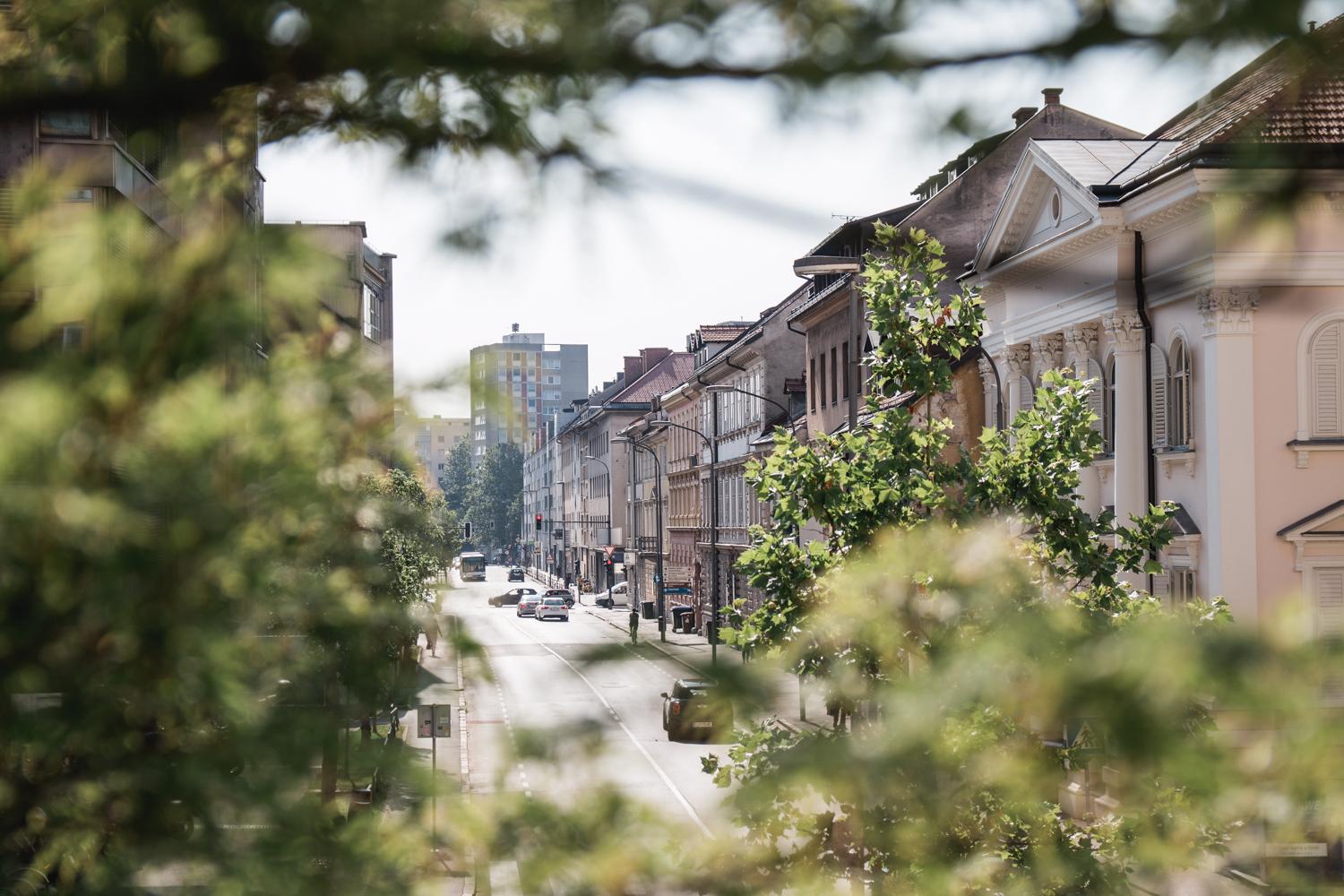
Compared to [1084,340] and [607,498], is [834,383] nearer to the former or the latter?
[1084,340]

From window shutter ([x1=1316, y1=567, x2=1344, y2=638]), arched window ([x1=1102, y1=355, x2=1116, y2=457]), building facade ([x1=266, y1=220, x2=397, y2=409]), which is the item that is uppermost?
arched window ([x1=1102, y1=355, x2=1116, y2=457])

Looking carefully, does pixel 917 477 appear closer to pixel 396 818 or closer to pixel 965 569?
pixel 965 569

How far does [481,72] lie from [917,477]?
875 cm

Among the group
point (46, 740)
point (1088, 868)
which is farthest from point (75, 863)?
Answer: point (1088, 868)

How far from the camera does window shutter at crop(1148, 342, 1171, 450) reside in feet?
75.4

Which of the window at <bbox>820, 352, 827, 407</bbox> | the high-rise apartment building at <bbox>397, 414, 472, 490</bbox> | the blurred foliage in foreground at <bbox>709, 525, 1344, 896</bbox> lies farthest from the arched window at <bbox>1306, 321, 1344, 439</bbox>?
the window at <bbox>820, 352, 827, 407</bbox>

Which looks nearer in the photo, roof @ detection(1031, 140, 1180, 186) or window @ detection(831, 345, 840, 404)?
roof @ detection(1031, 140, 1180, 186)

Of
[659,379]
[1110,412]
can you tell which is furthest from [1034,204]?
[659,379]

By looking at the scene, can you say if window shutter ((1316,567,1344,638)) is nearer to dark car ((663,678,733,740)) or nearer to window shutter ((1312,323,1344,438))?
window shutter ((1312,323,1344,438))

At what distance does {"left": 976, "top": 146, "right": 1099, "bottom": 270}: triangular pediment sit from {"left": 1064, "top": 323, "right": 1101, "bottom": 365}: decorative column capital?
187 centimetres

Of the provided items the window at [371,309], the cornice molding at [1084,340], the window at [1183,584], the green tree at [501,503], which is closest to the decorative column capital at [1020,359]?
the cornice molding at [1084,340]

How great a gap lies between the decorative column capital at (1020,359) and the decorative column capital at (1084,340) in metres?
2.18

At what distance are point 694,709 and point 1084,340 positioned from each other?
2355cm

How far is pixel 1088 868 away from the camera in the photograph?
5.43m
